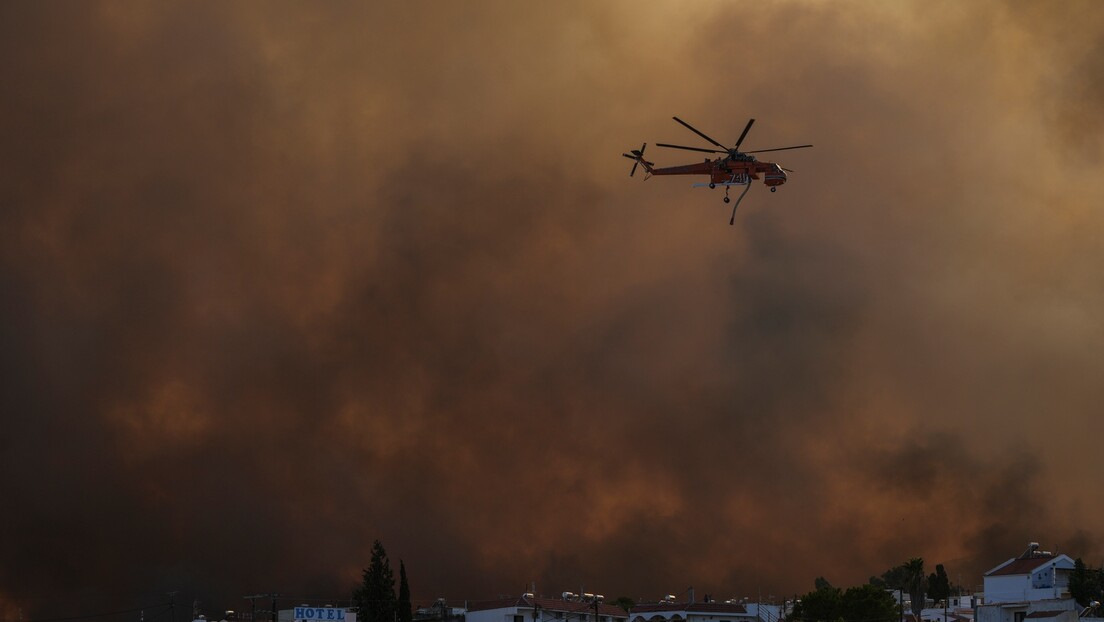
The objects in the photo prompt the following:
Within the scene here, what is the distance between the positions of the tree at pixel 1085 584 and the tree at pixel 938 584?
31894 millimetres

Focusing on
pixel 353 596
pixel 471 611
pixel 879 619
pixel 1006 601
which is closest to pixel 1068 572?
pixel 1006 601

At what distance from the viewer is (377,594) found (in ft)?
491

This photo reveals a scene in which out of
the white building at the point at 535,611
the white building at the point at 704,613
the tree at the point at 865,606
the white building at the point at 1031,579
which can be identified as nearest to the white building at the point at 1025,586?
the white building at the point at 1031,579

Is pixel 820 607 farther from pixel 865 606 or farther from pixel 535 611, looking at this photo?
pixel 535 611

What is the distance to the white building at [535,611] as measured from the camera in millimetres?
155875

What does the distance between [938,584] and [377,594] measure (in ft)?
233

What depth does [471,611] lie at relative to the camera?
161 metres

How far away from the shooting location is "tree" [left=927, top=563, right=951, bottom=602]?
177375 mm

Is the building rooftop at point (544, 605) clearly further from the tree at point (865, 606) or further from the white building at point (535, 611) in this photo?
the tree at point (865, 606)

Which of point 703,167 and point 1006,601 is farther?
point 1006,601

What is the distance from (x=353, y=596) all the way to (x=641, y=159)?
65.1 metres

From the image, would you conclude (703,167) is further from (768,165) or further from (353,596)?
(353,596)

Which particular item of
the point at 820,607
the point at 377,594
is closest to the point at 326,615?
the point at 377,594

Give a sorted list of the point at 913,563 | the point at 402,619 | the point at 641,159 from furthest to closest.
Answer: the point at 913,563
the point at 402,619
the point at 641,159
